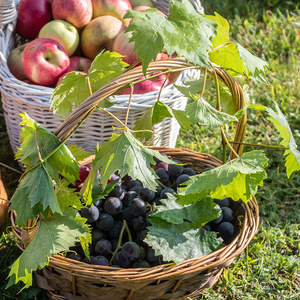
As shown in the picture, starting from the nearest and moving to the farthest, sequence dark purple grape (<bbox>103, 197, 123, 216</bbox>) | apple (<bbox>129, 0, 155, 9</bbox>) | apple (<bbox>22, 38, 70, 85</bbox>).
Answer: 1. dark purple grape (<bbox>103, 197, 123, 216</bbox>)
2. apple (<bbox>22, 38, 70, 85</bbox>)
3. apple (<bbox>129, 0, 155, 9</bbox>)

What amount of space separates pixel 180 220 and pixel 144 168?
0.22 m

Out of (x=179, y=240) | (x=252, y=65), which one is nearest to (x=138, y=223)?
(x=179, y=240)

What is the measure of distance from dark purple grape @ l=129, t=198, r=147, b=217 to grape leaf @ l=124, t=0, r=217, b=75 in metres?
0.43

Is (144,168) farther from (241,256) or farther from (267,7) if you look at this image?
(267,7)

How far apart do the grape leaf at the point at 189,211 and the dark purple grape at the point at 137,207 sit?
72 millimetres

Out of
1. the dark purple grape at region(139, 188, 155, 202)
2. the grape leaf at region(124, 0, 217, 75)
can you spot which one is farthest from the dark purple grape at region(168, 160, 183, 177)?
the grape leaf at region(124, 0, 217, 75)

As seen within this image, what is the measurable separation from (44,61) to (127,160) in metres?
0.85

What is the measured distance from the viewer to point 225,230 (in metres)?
0.95

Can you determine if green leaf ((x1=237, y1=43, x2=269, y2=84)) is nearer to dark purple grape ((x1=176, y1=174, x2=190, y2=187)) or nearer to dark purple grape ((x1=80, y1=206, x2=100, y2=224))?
dark purple grape ((x1=176, y1=174, x2=190, y2=187))

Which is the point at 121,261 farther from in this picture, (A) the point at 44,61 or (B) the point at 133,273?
(A) the point at 44,61

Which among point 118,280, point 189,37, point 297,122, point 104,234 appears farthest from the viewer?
point 297,122

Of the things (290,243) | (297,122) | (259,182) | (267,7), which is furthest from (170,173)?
(267,7)

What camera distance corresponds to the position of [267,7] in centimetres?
252

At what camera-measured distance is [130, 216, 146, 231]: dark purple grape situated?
930mm
